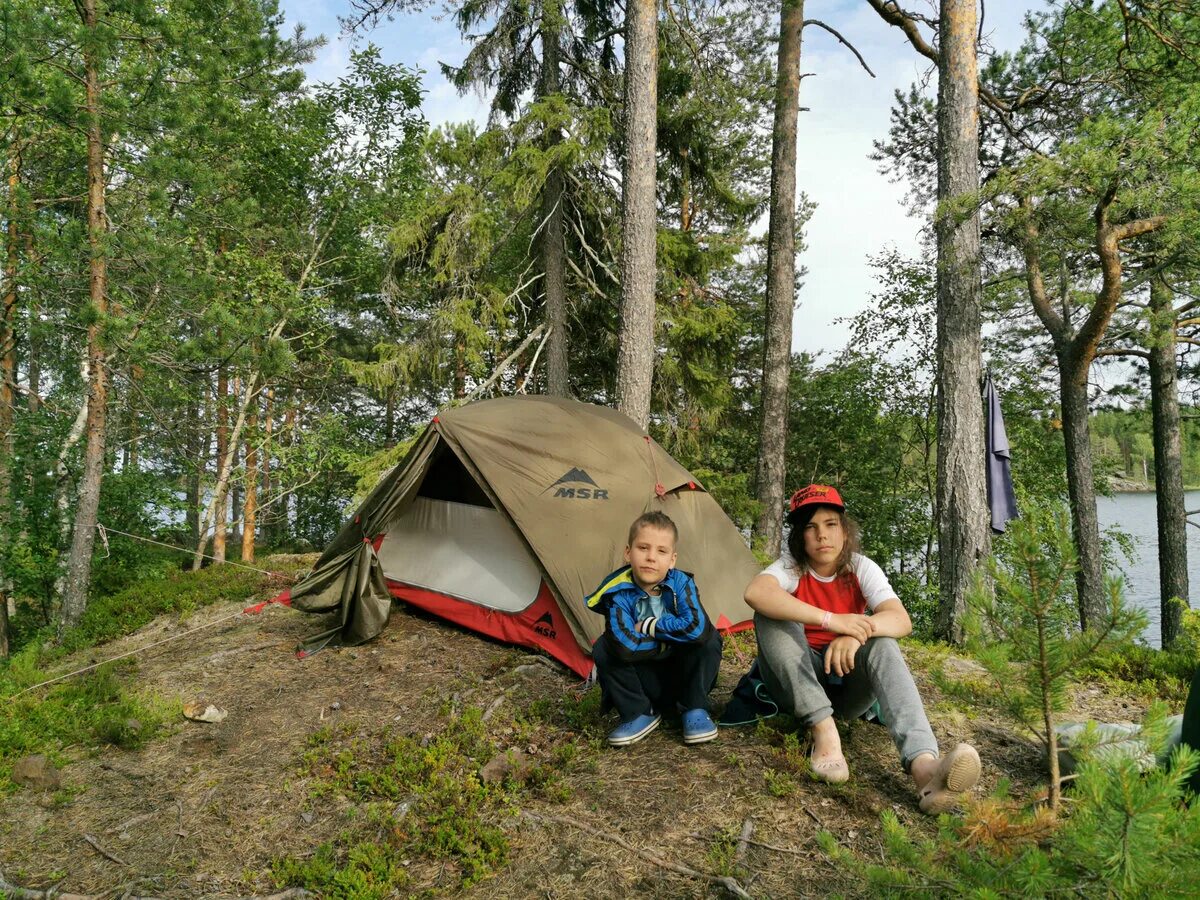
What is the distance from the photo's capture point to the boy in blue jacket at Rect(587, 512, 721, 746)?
3.12 metres

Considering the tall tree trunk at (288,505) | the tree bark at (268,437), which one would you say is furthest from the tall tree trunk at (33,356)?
the tall tree trunk at (288,505)

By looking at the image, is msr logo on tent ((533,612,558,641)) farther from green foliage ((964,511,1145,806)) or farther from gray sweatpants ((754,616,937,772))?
green foliage ((964,511,1145,806))

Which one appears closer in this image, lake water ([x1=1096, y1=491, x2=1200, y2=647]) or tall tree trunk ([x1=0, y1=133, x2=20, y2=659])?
tall tree trunk ([x1=0, y1=133, x2=20, y2=659])

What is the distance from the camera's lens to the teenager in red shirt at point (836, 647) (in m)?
2.58

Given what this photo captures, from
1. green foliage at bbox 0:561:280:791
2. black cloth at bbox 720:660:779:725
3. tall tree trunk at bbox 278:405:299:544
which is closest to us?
black cloth at bbox 720:660:779:725

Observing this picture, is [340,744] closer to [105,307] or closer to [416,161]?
[105,307]

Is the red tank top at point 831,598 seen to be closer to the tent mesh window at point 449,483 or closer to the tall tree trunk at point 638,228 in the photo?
the tent mesh window at point 449,483

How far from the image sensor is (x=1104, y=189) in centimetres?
582

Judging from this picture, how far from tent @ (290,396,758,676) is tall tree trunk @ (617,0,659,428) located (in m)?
1.96

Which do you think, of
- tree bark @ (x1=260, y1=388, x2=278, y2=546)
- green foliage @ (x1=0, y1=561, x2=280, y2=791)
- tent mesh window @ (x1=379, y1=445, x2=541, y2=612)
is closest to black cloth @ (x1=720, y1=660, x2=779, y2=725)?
tent mesh window @ (x1=379, y1=445, x2=541, y2=612)

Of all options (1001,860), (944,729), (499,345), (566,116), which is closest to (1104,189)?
(944,729)

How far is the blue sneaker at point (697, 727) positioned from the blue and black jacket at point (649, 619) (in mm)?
337

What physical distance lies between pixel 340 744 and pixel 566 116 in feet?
24.0

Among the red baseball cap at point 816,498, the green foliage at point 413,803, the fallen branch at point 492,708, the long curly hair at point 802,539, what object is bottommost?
the green foliage at point 413,803
